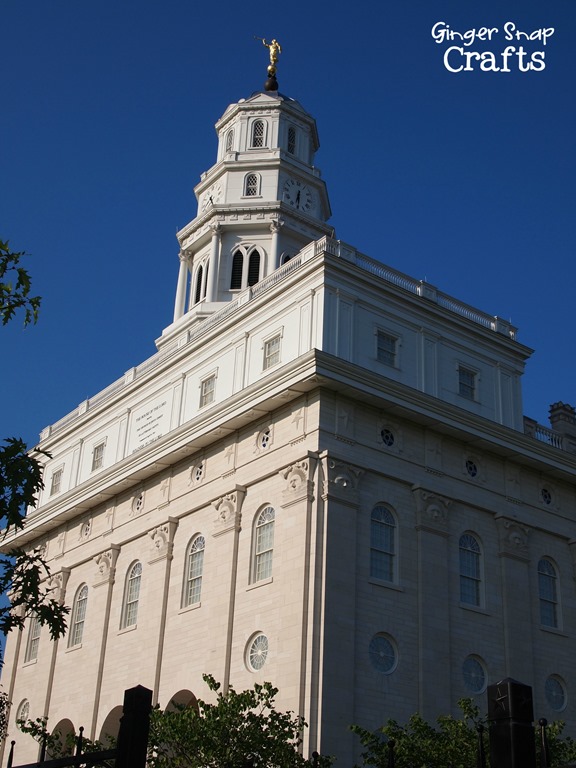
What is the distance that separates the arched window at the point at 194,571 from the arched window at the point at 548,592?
483 inches

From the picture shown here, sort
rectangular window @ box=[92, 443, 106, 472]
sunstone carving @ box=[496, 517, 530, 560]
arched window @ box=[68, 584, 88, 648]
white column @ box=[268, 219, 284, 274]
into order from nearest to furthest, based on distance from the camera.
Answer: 1. sunstone carving @ box=[496, 517, 530, 560]
2. arched window @ box=[68, 584, 88, 648]
3. rectangular window @ box=[92, 443, 106, 472]
4. white column @ box=[268, 219, 284, 274]

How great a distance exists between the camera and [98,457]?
155 ft

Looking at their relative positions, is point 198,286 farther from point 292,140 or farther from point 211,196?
point 292,140

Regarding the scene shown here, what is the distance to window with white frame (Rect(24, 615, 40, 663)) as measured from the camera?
154 feet

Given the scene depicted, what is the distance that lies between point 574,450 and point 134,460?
720 inches

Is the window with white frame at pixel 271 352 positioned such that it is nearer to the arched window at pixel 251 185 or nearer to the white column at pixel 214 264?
the white column at pixel 214 264

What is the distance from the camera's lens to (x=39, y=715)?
4400 centimetres

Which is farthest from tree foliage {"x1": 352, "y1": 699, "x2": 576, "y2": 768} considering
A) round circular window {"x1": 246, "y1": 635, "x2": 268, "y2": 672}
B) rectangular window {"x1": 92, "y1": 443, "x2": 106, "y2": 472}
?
rectangular window {"x1": 92, "y1": 443, "x2": 106, "y2": 472}

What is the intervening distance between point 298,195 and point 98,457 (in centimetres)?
1783

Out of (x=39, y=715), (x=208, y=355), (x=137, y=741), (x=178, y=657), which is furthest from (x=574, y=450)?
(x=137, y=741)

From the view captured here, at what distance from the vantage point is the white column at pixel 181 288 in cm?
5344

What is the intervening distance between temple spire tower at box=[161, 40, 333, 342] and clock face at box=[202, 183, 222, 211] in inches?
2.6

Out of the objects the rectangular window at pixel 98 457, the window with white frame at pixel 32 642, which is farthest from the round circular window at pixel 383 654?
the window with white frame at pixel 32 642

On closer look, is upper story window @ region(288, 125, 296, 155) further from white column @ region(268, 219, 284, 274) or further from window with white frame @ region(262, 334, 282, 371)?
window with white frame @ region(262, 334, 282, 371)
